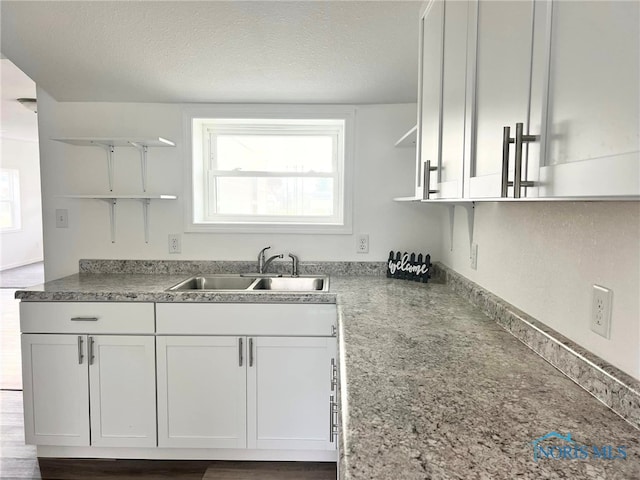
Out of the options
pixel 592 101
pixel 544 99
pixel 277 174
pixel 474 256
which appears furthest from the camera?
pixel 277 174

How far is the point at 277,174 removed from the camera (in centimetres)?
293

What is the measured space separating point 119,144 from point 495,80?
240 centimetres

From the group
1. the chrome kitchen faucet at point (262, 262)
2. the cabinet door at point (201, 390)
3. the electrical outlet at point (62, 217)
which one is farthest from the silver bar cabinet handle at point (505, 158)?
the electrical outlet at point (62, 217)

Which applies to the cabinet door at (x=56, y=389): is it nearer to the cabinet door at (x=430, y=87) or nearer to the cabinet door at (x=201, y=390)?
the cabinet door at (x=201, y=390)

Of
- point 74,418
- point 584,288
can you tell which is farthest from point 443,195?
point 74,418

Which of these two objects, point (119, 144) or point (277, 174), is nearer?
point (119, 144)

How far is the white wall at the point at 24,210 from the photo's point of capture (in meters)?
7.77

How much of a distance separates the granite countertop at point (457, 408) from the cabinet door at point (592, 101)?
482 mm

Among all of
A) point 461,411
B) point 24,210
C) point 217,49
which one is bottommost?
point 461,411

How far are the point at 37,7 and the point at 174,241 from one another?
1414mm

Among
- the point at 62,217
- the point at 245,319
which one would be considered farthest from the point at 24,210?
the point at 245,319

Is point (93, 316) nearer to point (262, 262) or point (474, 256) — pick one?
point (262, 262)

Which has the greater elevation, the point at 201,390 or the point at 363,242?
the point at 363,242

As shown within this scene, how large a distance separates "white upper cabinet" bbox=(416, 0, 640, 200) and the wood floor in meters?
1.76
